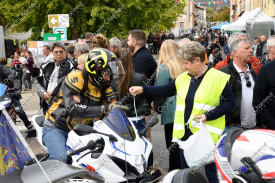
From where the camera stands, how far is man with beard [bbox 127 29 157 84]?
5.16 meters

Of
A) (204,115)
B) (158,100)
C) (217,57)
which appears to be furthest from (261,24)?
(204,115)

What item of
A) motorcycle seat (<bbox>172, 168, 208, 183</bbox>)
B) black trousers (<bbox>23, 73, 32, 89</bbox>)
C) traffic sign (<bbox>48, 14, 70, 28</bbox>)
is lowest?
black trousers (<bbox>23, 73, 32, 89</bbox>)

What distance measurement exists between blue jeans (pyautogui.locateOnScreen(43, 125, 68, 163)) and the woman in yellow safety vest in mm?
806

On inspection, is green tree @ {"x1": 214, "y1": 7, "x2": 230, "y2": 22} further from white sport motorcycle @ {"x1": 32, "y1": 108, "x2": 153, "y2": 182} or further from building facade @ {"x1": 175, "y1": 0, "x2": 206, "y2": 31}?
white sport motorcycle @ {"x1": 32, "y1": 108, "x2": 153, "y2": 182}

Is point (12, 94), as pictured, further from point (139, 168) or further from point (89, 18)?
point (89, 18)

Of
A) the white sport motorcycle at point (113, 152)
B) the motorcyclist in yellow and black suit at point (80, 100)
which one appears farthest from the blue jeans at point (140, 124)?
the white sport motorcycle at point (113, 152)

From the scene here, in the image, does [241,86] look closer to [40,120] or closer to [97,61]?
[97,61]

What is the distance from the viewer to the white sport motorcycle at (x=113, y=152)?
9.21 feet

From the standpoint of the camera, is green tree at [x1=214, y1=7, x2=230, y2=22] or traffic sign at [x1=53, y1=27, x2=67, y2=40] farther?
green tree at [x1=214, y1=7, x2=230, y2=22]

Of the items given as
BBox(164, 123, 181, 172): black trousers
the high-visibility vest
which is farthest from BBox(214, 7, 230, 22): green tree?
the high-visibility vest

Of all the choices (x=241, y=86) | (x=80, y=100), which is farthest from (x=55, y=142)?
(x=241, y=86)

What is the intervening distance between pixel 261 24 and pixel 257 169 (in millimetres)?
15607

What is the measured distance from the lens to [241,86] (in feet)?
12.9

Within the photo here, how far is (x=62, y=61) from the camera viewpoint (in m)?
5.85
